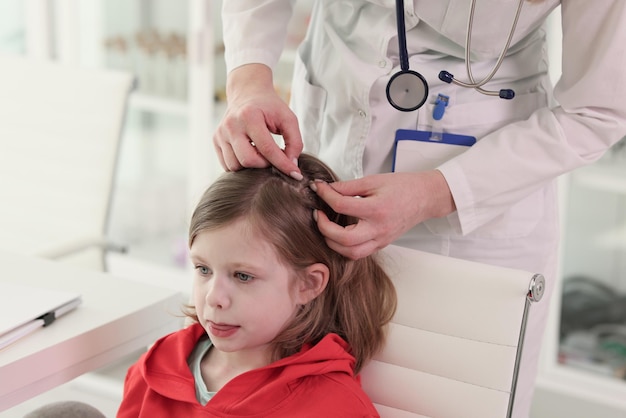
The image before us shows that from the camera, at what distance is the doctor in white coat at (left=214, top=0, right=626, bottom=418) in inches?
46.2

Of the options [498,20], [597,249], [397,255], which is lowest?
[597,249]

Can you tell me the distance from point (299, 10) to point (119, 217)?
114cm

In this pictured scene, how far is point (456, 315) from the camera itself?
1193 millimetres

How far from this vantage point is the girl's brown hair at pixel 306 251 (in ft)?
3.84

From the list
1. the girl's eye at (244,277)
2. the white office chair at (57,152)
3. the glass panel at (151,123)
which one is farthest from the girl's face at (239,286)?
the glass panel at (151,123)

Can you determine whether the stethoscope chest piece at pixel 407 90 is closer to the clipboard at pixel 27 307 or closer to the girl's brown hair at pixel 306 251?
the girl's brown hair at pixel 306 251

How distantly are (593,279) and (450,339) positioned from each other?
1.54m

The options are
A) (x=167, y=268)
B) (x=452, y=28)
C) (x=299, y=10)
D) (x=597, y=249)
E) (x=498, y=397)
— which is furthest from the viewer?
(x=167, y=268)

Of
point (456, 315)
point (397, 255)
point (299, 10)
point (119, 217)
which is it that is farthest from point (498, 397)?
point (119, 217)

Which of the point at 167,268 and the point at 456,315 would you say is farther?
the point at 167,268

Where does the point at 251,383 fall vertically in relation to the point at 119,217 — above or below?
above

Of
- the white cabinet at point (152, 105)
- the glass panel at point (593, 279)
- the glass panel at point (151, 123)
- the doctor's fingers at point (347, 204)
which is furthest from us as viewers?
the glass panel at point (151, 123)

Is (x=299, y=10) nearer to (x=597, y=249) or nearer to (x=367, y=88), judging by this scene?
(x=597, y=249)

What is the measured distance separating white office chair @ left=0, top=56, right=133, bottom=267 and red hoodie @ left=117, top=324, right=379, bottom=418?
0.75 metres
